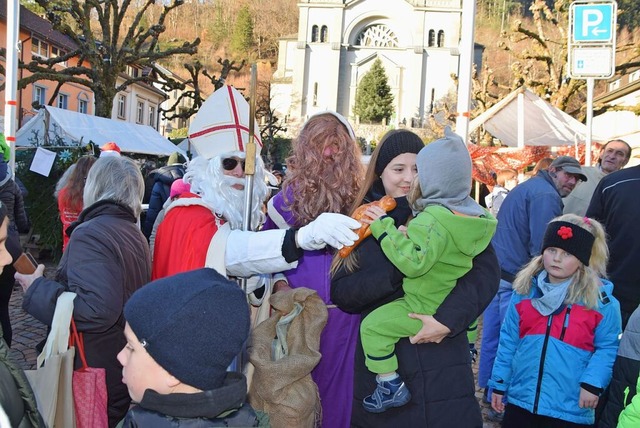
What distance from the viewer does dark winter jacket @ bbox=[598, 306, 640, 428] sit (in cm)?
281

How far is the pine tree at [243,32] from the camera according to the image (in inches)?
3152

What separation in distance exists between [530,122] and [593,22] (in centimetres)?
285

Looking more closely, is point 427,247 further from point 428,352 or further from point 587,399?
point 587,399

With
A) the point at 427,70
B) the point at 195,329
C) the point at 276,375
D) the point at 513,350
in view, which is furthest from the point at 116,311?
the point at 427,70

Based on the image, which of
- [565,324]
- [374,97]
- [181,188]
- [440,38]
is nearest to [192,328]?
[181,188]

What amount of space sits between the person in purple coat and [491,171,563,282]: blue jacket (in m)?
2.46

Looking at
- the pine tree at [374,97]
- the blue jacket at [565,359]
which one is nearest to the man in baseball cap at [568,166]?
the blue jacket at [565,359]

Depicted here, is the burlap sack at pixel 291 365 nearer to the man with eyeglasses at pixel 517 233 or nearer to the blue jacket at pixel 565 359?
the blue jacket at pixel 565 359

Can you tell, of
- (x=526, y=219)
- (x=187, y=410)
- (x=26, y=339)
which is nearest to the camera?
(x=187, y=410)

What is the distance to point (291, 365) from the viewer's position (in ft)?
8.14

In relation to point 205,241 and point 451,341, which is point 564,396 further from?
point 205,241

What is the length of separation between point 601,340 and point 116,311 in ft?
8.44

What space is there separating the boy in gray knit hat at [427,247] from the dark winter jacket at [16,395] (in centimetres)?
125

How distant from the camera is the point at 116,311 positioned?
267 cm
